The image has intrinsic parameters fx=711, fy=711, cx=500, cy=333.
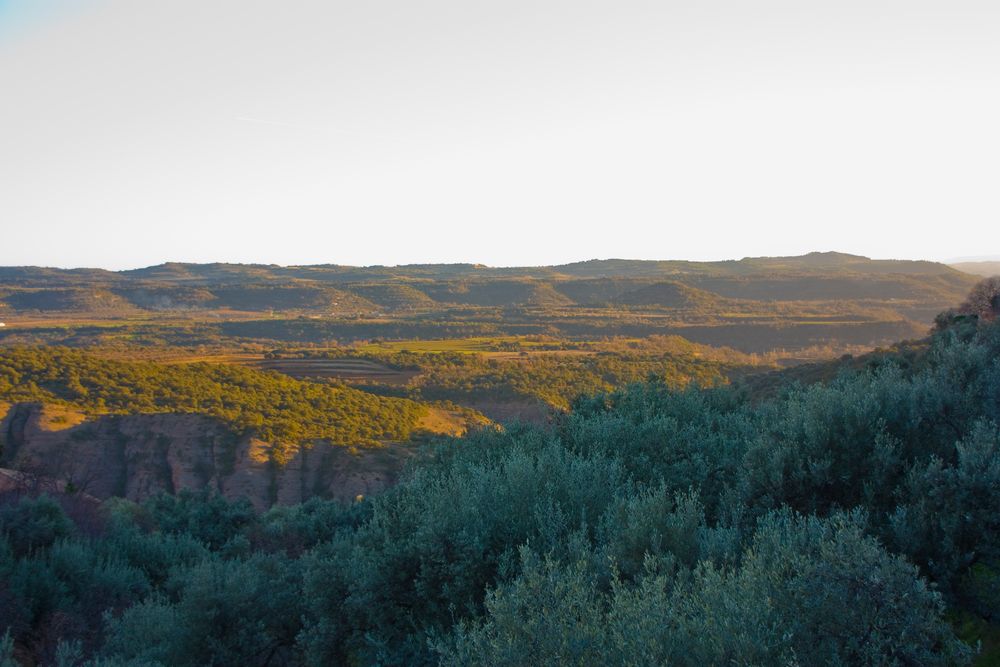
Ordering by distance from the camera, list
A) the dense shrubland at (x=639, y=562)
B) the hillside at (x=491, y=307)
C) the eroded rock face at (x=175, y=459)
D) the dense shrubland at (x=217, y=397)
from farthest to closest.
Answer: the hillside at (x=491, y=307) → the dense shrubland at (x=217, y=397) → the eroded rock face at (x=175, y=459) → the dense shrubland at (x=639, y=562)

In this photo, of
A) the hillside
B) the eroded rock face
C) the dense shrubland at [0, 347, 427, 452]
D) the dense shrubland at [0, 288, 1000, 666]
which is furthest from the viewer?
the hillside

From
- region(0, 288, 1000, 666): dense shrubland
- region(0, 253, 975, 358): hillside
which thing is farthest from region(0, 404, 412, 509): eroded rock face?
region(0, 253, 975, 358): hillside

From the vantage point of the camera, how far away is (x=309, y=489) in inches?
1134

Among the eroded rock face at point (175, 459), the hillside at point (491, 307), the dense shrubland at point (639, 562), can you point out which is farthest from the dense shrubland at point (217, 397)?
the hillside at point (491, 307)

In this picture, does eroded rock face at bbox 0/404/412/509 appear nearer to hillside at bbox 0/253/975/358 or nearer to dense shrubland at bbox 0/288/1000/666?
dense shrubland at bbox 0/288/1000/666

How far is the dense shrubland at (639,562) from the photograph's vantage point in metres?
4.26

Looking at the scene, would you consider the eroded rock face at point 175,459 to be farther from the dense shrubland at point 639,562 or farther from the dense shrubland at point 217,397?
the dense shrubland at point 639,562

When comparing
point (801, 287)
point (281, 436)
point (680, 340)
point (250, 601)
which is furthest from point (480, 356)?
point (801, 287)

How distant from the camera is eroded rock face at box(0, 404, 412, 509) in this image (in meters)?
28.5

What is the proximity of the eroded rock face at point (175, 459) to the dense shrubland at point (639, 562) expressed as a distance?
16.6 metres

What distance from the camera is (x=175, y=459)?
30.6 m

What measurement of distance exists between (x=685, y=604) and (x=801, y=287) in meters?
104

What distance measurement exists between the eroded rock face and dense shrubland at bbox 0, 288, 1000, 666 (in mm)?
16608

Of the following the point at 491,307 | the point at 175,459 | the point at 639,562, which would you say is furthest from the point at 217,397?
the point at 491,307
